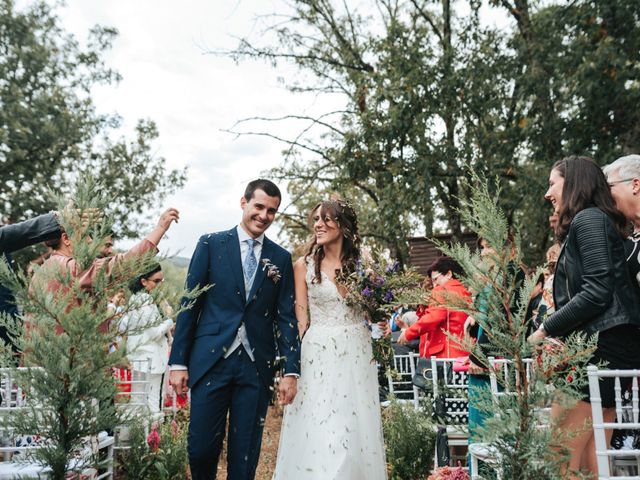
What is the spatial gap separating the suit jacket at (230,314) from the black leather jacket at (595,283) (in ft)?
5.61

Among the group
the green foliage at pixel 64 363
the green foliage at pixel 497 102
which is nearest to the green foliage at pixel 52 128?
the green foliage at pixel 497 102

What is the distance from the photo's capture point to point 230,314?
3652 mm

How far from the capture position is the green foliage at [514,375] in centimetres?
236

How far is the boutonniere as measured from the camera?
12.6ft

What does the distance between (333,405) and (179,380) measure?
4.13 ft

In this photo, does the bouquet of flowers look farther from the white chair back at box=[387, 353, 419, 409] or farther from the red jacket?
the white chair back at box=[387, 353, 419, 409]

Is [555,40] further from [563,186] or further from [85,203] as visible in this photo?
[85,203]

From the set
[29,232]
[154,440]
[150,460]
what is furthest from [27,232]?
[154,440]

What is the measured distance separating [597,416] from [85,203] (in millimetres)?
2459

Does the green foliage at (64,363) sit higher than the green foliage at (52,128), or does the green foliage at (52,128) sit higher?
the green foliage at (52,128)

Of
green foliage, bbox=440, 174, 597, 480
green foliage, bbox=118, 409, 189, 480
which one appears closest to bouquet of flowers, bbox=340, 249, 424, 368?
green foliage, bbox=440, 174, 597, 480

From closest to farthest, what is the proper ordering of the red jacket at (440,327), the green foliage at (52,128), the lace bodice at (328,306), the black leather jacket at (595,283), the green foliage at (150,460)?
the black leather jacket at (595,283) → the lace bodice at (328,306) → the green foliage at (150,460) → the red jacket at (440,327) → the green foliage at (52,128)

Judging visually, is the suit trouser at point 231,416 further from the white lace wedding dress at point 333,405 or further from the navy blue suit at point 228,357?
the white lace wedding dress at point 333,405

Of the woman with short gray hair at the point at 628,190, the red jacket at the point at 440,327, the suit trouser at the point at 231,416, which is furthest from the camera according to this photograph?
the red jacket at the point at 440,327
